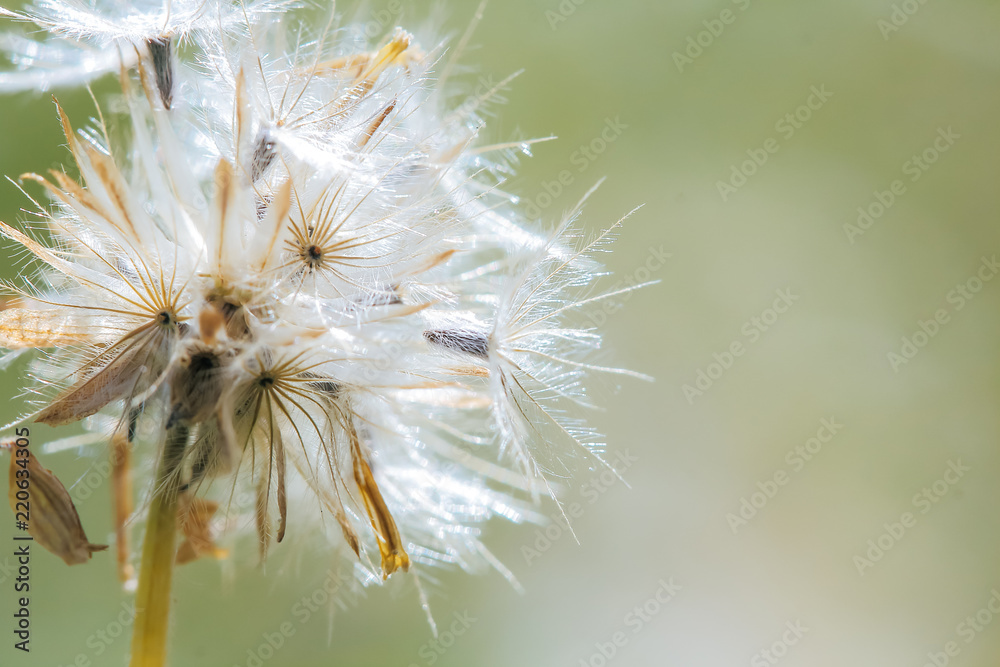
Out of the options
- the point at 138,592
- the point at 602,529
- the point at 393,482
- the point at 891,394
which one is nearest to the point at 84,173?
the point at 138,592

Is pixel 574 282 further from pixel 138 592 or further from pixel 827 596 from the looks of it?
pixel 827 596
